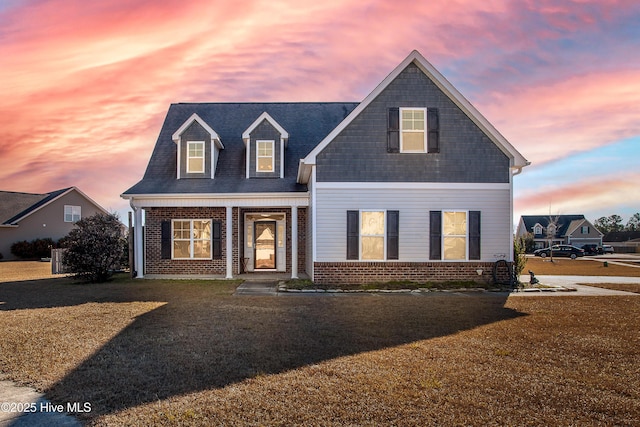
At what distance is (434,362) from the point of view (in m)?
6.32

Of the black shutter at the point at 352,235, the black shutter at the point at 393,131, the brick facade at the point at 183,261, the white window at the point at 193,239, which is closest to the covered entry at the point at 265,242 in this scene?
the brick facade at the point at 183,261

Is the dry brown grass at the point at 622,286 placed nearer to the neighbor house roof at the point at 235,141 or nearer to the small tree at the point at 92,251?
the neighbor house roof at the point at 235,141

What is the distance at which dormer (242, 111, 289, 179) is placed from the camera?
18.8 metres

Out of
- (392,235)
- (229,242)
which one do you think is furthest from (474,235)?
(229,242)

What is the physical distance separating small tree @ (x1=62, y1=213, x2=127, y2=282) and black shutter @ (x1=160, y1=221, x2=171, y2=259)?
1.66 m

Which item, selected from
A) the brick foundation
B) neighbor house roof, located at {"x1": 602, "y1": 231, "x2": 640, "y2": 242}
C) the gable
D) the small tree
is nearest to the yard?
the brick foundation

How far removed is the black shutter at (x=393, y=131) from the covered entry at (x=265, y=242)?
6204mm

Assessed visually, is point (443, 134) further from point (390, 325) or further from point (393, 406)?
point (393, 406)

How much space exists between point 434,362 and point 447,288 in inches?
346

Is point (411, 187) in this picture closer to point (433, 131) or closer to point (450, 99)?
point (433, 131)

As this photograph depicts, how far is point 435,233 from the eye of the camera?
15.6 metres

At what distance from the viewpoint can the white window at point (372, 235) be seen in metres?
15.5

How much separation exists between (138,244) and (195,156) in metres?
4.28

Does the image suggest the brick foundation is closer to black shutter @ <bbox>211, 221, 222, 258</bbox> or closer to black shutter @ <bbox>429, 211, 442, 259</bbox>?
black shutter @ <bbox>429, 211, 442, 259</bbox>
